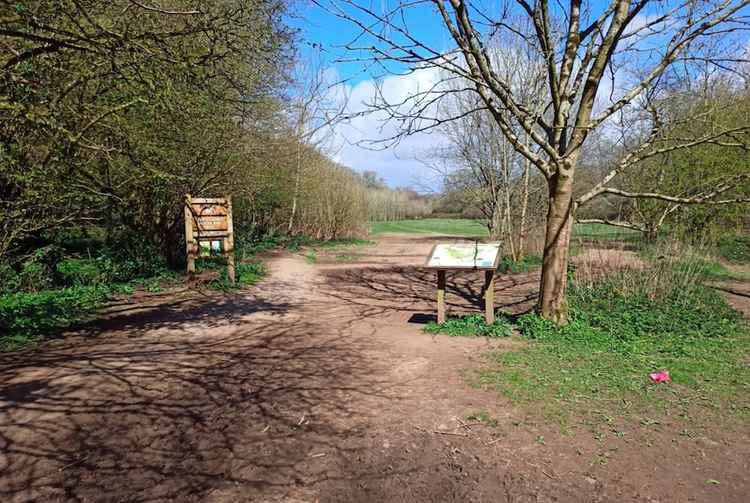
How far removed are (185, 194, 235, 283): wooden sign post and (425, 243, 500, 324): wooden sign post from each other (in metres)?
5.25

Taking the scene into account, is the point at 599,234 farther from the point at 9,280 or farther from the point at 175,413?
the point at 9,280

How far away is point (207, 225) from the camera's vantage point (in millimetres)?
9875

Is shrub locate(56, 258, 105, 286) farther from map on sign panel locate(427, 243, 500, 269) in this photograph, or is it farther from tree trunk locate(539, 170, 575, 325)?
tree trunk locate(539, 170, 575, 325)

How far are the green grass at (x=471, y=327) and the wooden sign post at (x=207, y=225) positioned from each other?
5.40 meters

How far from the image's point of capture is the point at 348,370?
484 centimetres

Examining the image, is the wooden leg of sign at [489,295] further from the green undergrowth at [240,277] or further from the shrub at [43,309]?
the shrub at [43,309]

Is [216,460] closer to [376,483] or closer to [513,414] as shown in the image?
[376,483]

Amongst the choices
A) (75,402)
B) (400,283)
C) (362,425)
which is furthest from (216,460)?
(400,283)

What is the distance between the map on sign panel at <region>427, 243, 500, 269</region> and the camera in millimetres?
6312

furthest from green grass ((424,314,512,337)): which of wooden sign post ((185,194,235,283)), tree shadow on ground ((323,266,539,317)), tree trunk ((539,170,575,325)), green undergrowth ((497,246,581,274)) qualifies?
green undergrowth ((497,246,581,274))

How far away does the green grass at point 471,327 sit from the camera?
6.07 meters

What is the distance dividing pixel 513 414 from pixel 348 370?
70.9 inches

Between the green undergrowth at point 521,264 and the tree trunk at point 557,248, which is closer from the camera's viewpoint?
the tree trunk at point 557,248

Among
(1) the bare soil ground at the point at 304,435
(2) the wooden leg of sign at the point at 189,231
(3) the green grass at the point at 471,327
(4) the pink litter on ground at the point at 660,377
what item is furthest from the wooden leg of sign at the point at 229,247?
(4) the pink litter on ground at the point at 660,377
